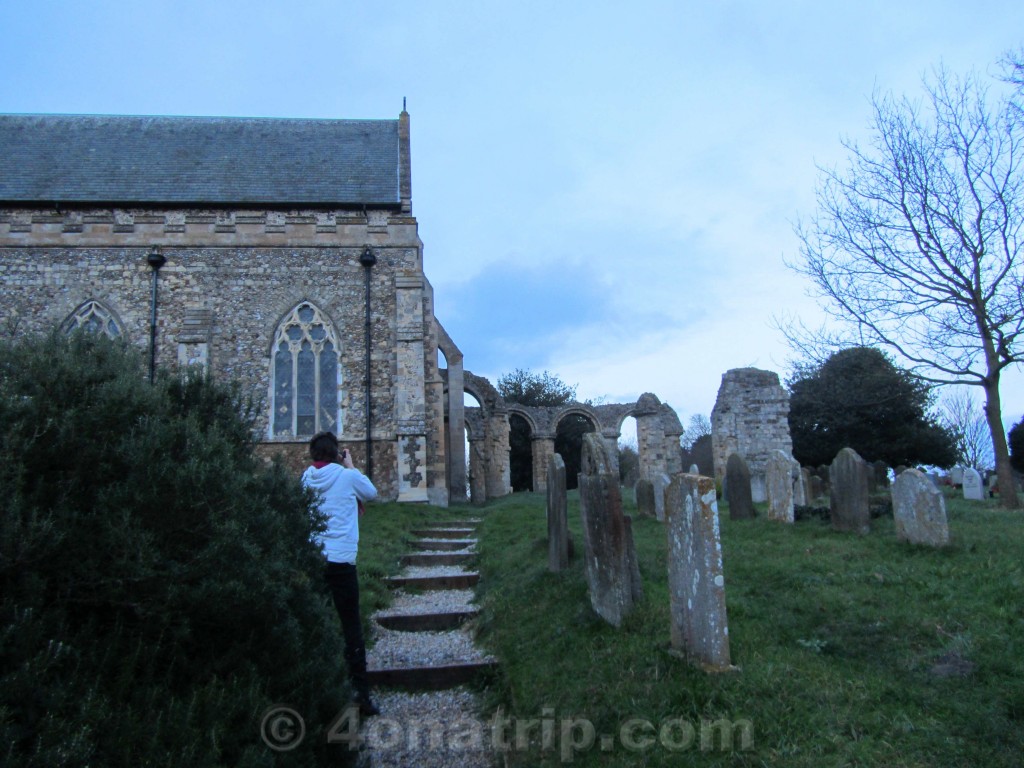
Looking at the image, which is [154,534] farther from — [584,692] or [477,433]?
[477,433]

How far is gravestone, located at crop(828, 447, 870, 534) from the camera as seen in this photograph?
7.63 meters

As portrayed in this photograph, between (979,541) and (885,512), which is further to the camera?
(885,512)

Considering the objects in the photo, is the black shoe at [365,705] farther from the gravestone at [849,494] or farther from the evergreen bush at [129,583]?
the gravestone at [849,494]

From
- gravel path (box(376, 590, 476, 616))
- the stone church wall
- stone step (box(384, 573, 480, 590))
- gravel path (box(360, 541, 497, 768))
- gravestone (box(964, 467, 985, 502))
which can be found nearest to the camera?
gravel path (box(360, 541, 497, 768))

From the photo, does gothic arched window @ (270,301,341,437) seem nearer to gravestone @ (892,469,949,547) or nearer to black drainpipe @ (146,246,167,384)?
black drainpipe @ (146,246,167,384)

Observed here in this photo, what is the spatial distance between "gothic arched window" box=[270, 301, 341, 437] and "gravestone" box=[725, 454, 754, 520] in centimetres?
857

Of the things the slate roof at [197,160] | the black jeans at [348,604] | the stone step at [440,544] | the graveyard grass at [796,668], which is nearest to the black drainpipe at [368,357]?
the slate roof at [197,160]

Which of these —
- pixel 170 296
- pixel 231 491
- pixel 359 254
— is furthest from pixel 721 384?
pixel 231 491

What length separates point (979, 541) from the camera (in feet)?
21.6

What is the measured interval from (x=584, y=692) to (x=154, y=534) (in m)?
2.34

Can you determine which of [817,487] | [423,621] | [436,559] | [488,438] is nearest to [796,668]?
[423,621]

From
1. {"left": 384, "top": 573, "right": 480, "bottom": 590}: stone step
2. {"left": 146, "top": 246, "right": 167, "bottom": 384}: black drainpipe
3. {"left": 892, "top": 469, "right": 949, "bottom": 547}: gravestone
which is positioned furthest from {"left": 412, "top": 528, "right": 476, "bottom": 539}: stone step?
{"left": 146, "top": 246, "right": 167, "bottom": 384}: black drainpipe

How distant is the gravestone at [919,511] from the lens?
6.39 metres

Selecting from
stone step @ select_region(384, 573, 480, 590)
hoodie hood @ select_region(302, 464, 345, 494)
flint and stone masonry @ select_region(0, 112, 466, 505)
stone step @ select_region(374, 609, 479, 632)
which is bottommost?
stone step @ select_region(374, 609, 479, 632)
